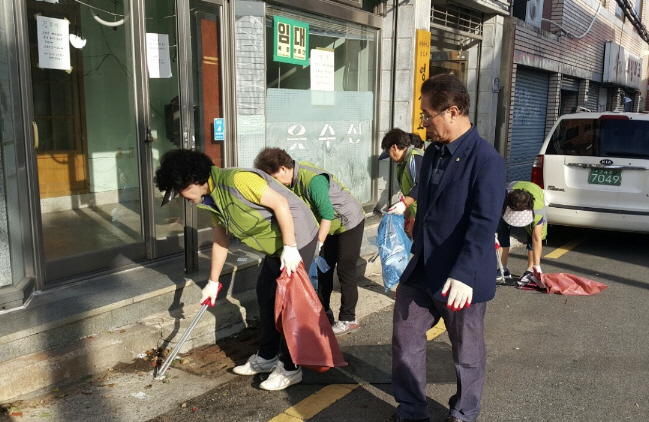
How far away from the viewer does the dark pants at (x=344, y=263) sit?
185 inches

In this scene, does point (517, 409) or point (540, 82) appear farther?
point (540, 82)

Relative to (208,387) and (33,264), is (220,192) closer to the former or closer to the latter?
(208,387)

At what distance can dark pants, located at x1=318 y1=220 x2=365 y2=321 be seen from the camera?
471cm

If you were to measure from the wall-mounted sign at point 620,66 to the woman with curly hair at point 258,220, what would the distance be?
17.4 m

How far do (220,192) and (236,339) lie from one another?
1.59 metres

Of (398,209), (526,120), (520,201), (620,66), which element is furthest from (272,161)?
(620,66)

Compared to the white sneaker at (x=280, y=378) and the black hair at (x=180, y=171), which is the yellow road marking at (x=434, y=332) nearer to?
the white sneaker at (x=280, y=378)

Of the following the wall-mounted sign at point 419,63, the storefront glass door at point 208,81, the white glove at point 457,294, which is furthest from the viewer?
the wall-mounted sign at point 419,63

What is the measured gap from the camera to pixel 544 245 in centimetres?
812

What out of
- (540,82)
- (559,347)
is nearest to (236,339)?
(559,347)

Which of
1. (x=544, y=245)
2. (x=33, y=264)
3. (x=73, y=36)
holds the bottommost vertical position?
(x=544, y=245)

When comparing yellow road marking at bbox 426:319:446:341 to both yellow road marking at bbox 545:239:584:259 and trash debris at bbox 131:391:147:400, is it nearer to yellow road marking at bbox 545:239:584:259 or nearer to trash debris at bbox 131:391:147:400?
trash debris at bbox 131:391:147:400

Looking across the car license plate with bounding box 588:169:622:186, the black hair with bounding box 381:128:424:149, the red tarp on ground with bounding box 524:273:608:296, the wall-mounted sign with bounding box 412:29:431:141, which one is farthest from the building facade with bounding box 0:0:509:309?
the red tarp on ground with bounding box 524:273:608:296

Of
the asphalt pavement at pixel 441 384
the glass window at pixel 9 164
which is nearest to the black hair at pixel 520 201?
the asphalt pavement at pixel 441 384
